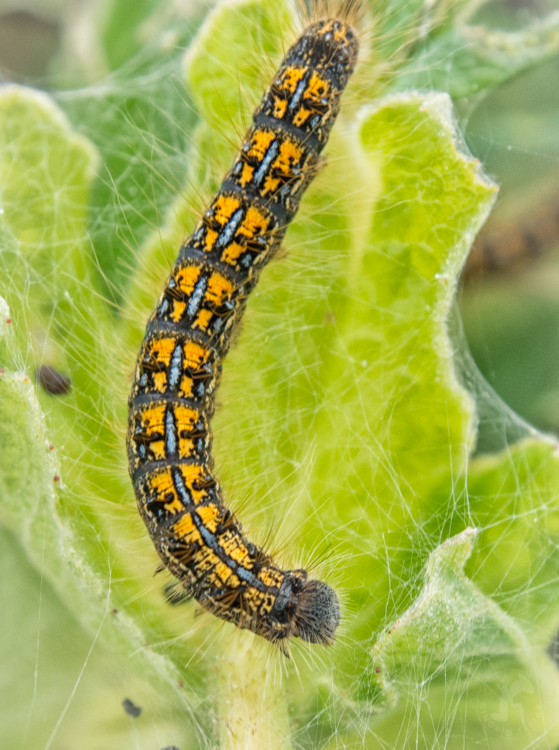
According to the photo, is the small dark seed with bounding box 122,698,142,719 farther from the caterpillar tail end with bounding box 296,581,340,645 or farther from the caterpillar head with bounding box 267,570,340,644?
the caterpillar tail end with bounding box 296,581,340,645

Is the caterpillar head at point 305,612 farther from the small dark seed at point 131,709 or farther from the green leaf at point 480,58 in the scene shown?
the green leaf at point 480,58

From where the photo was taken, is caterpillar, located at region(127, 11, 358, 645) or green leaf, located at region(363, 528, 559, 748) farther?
caterpillar, located at region(127, 11, 358, 645)

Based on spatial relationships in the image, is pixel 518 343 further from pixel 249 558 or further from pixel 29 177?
pixel 29 177

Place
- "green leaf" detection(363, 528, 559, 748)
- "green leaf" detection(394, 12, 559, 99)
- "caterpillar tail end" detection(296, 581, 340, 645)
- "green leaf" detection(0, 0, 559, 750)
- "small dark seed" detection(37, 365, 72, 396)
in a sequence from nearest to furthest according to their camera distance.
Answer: "green leaf" detection(363, 528, 559, 748)
"green leaf" detection(0, 0, 559, 750)
"caterpillar tail end" detection(296, 581, 340, 645)
"small dark seed" detection(37, 365, 72, 396)
"green leaf" detection(394, 12, 559, 99)

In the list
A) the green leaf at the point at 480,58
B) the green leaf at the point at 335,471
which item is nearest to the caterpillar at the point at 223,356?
the green leaf at the point at 335,471

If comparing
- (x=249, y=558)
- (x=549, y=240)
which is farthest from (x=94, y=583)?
(x=549, y=240)

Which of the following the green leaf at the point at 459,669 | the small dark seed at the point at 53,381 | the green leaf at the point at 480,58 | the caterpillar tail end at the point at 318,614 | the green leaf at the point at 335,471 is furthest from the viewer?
the green leaf at the point at 480,58

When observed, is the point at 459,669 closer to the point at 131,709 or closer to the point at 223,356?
the point at 131,709

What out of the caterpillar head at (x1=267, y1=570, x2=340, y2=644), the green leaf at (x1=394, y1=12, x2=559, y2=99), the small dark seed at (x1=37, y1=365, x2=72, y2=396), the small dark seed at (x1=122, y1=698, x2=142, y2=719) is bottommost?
the small dark seed at (x1=122, y1=698, x2=142, y2=719)

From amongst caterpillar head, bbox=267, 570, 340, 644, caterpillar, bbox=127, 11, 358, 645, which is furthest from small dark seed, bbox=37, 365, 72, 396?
caterpillar head, bbox=267, 570, 340, 644
